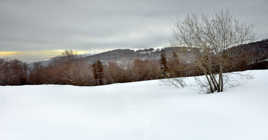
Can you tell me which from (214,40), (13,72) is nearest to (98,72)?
(13,72)

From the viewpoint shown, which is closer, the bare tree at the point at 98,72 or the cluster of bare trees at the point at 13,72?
the cluster of bare trees at the point at 13,72

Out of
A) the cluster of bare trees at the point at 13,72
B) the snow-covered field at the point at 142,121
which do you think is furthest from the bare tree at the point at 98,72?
the snow-covered field at the point at 142,121

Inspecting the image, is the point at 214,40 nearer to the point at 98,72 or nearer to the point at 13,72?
the point at 98,72

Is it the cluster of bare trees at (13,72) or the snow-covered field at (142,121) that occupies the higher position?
the cluster of bare trees at (13,72)

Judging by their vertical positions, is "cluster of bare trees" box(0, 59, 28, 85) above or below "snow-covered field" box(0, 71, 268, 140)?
above

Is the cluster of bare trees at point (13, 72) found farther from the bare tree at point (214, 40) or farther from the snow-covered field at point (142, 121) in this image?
the bare tree at point (214, 40)

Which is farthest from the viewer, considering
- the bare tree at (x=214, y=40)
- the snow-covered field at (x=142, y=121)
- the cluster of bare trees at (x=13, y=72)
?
the cluster of bare trees at (x=13, y=72)

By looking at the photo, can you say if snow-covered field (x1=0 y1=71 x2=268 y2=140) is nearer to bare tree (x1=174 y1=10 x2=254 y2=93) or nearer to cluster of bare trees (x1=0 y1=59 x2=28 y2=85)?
bare tree (x1=174 y1=10 x2=254 y2=93)

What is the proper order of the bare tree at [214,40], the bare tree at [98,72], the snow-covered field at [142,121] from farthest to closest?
the bare tree at [98,72] < the bare tree at [214,40] < the snow-covered field at [142,121]

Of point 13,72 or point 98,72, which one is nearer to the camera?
point 13,72

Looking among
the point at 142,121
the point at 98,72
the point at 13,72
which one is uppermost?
the point at 13,72

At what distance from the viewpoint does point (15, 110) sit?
17.4 feet

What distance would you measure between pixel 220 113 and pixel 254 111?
727 mm

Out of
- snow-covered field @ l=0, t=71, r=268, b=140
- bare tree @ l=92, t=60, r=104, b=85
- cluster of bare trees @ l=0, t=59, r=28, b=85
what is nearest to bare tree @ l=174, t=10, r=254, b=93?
snow-covered field @ l=0, t=71, r=268, b=140
